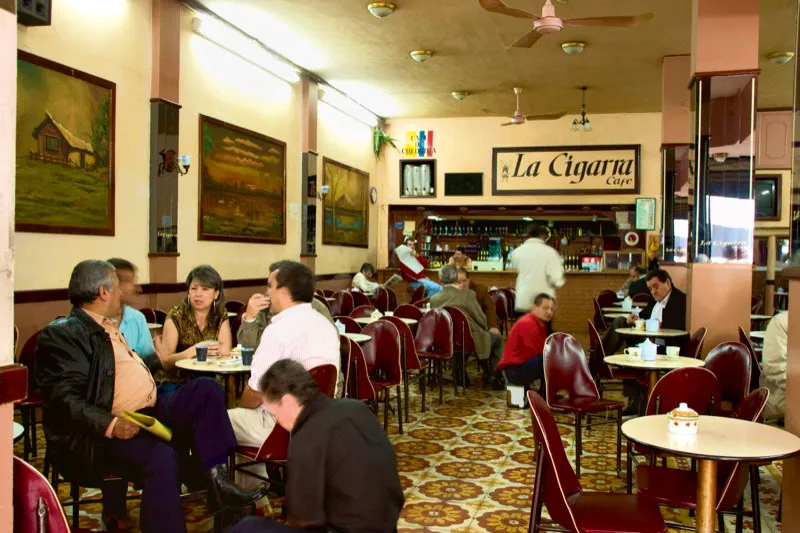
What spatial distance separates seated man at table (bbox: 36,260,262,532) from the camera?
123 inches

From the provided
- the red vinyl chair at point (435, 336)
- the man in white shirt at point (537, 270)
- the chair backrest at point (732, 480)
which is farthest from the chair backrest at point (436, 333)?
the chair backrest at point (732, 480)

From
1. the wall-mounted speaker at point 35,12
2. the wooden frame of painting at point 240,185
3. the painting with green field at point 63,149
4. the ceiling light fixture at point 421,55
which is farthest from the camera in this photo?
the ceiling light fixture at point 421,55

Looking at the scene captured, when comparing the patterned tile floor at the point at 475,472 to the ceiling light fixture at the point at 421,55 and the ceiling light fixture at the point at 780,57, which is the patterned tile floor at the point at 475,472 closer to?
the ceiling light fixture at the point at 421,55

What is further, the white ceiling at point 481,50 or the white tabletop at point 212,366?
the white ceiling at point 481,50

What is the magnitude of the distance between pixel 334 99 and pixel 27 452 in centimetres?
852

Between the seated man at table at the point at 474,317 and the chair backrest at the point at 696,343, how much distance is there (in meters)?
2.38

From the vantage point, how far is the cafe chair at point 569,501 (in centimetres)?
280

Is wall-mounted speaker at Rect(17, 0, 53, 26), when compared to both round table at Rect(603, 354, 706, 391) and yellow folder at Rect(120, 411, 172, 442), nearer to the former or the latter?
yellow folder at Rect(120, 411, 172, 442)

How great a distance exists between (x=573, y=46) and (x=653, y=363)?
5.64 m

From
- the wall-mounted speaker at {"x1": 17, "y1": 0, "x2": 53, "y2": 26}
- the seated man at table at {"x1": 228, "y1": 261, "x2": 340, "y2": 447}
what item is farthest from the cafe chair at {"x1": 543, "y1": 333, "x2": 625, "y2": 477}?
the wall-mounted speaker at {"x1": 17, "y1": 0, "x2": 53, "y2": 26}

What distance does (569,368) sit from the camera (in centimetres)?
523

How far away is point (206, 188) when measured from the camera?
8734 mm

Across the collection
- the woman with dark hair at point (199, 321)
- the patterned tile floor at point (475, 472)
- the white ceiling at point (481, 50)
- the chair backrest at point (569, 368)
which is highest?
the white ceiling at point (481, 50)

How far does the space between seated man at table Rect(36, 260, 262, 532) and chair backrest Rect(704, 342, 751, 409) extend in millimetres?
2980
